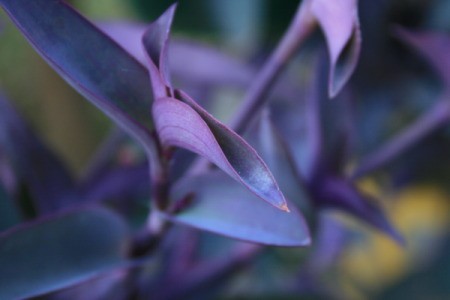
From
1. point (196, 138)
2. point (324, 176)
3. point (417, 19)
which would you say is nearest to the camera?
point (196, 138)

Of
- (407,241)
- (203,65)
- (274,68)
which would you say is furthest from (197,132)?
(407,241)

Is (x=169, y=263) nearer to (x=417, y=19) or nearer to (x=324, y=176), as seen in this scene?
(x=324, y=176)

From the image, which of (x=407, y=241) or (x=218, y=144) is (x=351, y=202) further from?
(x=407, y=241)

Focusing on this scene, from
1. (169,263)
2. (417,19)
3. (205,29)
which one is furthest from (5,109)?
(417,19)

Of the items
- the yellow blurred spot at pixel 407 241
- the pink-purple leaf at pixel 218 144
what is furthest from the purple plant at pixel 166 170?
the yellow blurred spot at pixel 407 241

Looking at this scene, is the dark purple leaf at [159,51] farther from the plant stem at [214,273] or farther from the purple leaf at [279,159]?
the plant stem at [214,273]

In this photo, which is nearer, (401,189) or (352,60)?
(352,60)
